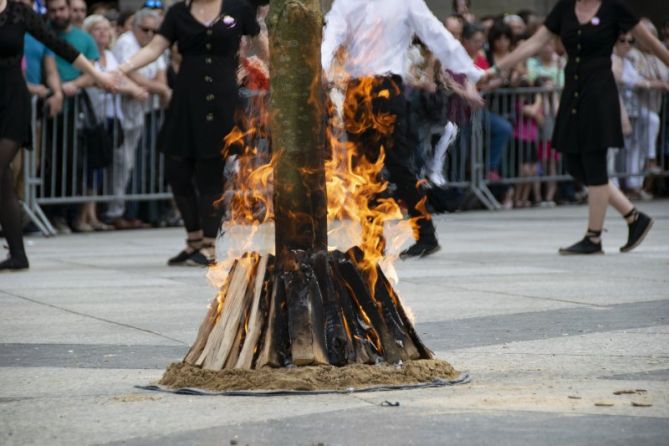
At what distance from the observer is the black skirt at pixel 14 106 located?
9.98 meters

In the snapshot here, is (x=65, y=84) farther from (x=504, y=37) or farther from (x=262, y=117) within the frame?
(x=262, y=117)

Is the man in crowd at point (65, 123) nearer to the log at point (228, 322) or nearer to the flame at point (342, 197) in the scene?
the flame at point (342, 197)

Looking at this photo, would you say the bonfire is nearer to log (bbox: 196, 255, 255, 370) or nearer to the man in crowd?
log (bbox: 196, 255, 255, 370)

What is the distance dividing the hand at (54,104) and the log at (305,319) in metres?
8.47

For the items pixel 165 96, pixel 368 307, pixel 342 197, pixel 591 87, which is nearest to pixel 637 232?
pixel 591 87

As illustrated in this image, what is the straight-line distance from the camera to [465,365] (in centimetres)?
596

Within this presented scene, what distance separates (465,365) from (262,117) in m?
1.29

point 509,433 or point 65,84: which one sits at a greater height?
point 65,84

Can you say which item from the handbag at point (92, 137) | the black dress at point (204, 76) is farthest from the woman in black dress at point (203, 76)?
the handbag at point (92, 137)

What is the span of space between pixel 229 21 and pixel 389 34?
1.13 m

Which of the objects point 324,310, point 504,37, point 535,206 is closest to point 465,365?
point 324,310

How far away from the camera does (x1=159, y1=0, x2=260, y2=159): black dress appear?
34.1 ft

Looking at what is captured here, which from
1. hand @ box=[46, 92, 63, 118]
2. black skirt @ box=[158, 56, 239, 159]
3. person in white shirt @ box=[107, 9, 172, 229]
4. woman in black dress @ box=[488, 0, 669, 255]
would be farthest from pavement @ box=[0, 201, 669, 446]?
person in white shirt @ box=[107, 9, 172, 229]

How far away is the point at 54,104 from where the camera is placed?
13.8 metres
